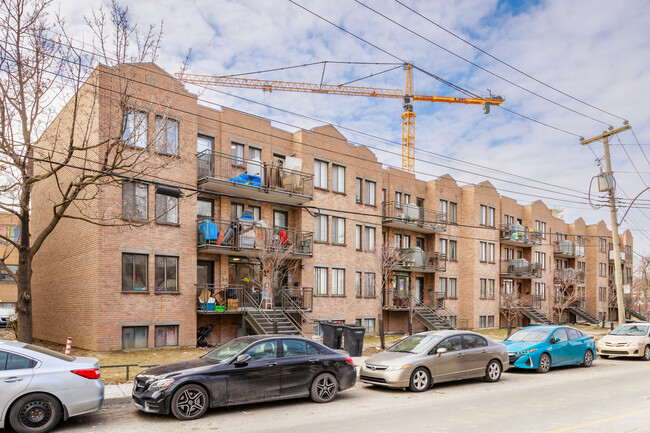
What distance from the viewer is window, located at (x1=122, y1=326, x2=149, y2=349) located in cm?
1998

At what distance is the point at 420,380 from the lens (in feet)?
41.8

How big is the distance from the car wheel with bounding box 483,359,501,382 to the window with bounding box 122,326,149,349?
12.8 m

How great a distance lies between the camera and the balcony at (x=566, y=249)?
4847 centimetres

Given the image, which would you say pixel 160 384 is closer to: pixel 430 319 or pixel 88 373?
pixel 88 373

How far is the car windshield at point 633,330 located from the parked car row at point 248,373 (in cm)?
564

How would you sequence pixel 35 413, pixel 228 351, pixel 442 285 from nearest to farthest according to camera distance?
pixel 35 413
pixel 228 351
pixel 442 285

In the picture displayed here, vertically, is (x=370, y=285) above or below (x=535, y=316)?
above

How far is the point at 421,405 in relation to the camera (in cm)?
1097

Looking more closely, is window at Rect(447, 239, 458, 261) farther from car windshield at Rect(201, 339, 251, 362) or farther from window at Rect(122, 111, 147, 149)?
car windshield at Rect(201, 339, 251, 362)

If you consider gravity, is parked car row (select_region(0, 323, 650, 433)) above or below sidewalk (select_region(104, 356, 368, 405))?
above

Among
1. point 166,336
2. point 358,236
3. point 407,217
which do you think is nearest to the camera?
point 166,336

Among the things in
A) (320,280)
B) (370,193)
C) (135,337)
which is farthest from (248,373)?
(370,193)

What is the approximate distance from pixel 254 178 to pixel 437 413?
15772 mm

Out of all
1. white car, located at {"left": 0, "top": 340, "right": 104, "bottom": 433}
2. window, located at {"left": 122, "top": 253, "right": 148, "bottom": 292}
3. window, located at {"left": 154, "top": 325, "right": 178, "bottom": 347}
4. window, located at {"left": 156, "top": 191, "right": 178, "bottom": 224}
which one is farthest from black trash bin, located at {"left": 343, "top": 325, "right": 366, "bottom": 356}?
white car, located at {"left": 0, "top": 340, "right": 104, "bottom": 433}
